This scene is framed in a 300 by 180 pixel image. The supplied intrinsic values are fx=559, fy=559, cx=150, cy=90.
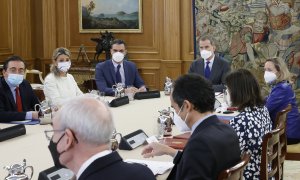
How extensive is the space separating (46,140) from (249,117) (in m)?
1.45

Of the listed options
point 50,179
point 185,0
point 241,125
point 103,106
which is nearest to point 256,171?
point 241,125

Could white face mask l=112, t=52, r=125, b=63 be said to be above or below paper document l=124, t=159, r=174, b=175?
above

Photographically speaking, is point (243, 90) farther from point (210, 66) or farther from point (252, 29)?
point (252, 29)

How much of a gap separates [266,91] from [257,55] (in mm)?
572

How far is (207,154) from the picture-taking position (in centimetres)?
268

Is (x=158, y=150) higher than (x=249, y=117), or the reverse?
(x=249, y=117)

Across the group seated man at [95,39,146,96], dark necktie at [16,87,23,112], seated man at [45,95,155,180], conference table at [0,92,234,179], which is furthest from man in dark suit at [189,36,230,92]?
seated man at [45,95,155,180]

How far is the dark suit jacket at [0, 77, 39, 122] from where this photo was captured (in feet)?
16.1

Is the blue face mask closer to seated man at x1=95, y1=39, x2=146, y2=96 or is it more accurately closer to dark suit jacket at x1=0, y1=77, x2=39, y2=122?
dark suit jacket at x1=0, y1=77, x2=39, y2=122

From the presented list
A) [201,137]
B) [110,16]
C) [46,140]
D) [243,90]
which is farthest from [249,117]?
[110,16]

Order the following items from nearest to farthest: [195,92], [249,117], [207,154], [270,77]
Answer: [207,154]
[195,92]
[249,117]
[270,77]

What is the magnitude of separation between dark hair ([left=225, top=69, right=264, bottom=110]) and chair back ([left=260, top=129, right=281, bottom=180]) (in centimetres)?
30

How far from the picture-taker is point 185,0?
30.4 feet

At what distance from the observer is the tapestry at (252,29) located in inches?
313
